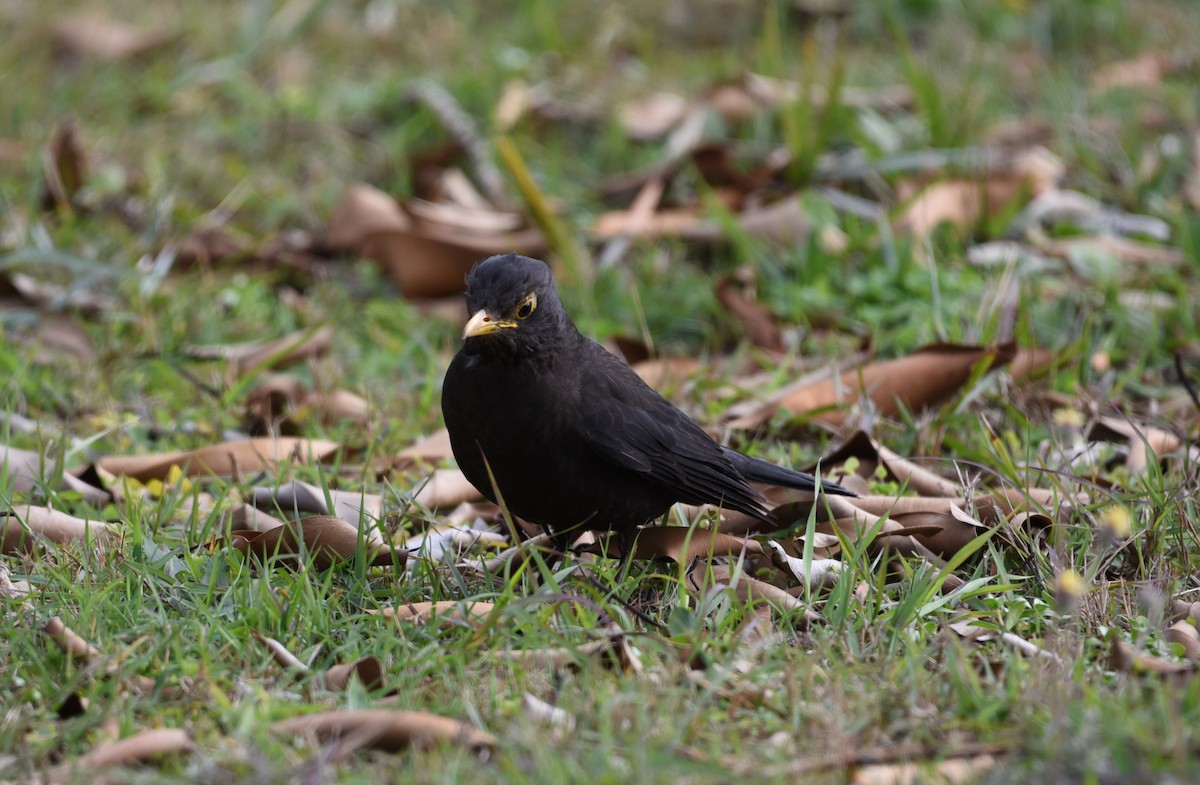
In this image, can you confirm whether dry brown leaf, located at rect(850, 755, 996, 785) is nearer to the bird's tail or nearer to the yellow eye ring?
the bird's tail

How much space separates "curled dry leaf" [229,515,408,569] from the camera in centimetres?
388

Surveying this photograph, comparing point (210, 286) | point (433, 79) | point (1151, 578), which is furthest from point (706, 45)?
point (1151, 578)

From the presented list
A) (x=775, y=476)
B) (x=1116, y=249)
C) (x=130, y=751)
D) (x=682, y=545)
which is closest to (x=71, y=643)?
(x=130, y=751)

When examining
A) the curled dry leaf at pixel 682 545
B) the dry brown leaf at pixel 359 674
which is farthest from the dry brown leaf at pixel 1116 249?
the dry brown leaf at pixel 359 674

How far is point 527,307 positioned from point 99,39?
5.57 m

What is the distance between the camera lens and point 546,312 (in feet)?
13.4

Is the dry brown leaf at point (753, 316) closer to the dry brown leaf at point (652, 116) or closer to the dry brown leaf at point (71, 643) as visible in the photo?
the dry brown leaf at point (652, 116)

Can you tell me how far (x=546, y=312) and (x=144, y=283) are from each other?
9.12ft

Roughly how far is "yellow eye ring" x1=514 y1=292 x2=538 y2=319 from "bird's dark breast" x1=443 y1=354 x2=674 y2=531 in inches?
5.9

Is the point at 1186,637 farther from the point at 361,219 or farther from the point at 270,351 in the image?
the point at 361,219

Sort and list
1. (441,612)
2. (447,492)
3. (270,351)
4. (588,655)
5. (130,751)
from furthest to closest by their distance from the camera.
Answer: (270,351) < (447,492) < (441,612) < (588,655) < (130,751)

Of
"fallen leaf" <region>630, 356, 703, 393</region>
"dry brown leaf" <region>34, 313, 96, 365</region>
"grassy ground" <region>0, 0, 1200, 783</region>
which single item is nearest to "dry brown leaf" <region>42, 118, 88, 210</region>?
"grassy ground" <region>0, 0, 1200, 783</region>

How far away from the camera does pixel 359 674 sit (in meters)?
3.29

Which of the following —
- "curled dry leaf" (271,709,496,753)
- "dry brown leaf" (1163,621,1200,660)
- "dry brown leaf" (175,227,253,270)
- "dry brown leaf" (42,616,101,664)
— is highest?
"dry brown leaf" (175,227,253,270)
